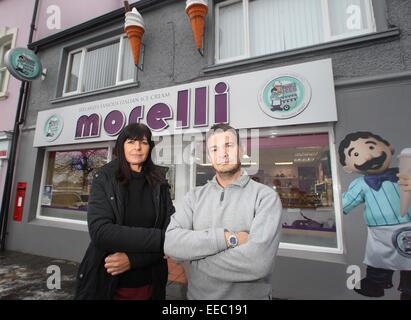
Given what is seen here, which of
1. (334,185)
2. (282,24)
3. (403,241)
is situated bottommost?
(403,241)

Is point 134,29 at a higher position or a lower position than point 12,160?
higher

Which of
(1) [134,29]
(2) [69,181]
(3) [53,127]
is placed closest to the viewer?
(1) [134,29]

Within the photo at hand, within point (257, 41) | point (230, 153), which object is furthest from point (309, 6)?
point (230, 153)

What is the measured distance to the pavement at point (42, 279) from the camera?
10.9 ft

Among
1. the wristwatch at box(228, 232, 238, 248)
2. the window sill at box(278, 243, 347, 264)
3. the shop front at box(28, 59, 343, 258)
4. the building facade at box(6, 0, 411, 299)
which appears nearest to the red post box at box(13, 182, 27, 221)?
the building facade at box(6, 0, 411, 299)

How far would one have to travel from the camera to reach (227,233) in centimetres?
130

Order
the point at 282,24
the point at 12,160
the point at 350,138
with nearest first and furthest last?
the point at 350,138, the point at 282,24, the point at 12,160

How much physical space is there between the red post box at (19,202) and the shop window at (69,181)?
382 mm

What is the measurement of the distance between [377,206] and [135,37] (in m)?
4.97

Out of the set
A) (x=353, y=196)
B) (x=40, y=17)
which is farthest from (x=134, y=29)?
(x=353, y=196)

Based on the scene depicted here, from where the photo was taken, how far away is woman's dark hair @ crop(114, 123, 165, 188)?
5.53 ft

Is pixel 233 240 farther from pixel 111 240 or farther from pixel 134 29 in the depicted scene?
pixel 134 29

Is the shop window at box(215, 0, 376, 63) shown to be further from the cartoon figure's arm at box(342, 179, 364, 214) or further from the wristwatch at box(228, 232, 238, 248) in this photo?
the wristwatch at box(228, 232, 238, 248)

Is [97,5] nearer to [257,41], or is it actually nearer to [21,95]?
[21,95]
